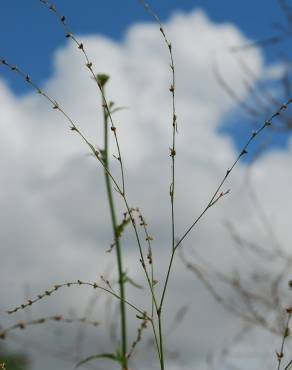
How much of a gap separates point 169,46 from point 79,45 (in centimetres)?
34

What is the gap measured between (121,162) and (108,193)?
1.36 m

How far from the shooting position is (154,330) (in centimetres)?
187

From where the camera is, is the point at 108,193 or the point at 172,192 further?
the point at 108,193

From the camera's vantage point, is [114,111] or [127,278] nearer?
[127,278]

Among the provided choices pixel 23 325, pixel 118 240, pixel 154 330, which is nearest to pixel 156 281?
pixel 154 330

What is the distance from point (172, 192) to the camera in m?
2.08

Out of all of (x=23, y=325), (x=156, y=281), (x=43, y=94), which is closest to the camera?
(x=23, y=325)

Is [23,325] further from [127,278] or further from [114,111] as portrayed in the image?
[114,111]

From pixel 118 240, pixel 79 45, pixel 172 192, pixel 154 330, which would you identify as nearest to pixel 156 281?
Answer: pixel 154 330

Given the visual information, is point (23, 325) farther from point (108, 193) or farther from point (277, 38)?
point (277, 38)

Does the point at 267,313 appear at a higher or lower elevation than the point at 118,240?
higher

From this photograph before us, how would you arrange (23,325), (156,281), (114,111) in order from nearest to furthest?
(23,325) → (156,281) → (114,111)

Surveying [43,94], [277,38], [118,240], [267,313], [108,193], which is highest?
[277,38]

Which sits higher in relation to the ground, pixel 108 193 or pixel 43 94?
pixel 108 193
